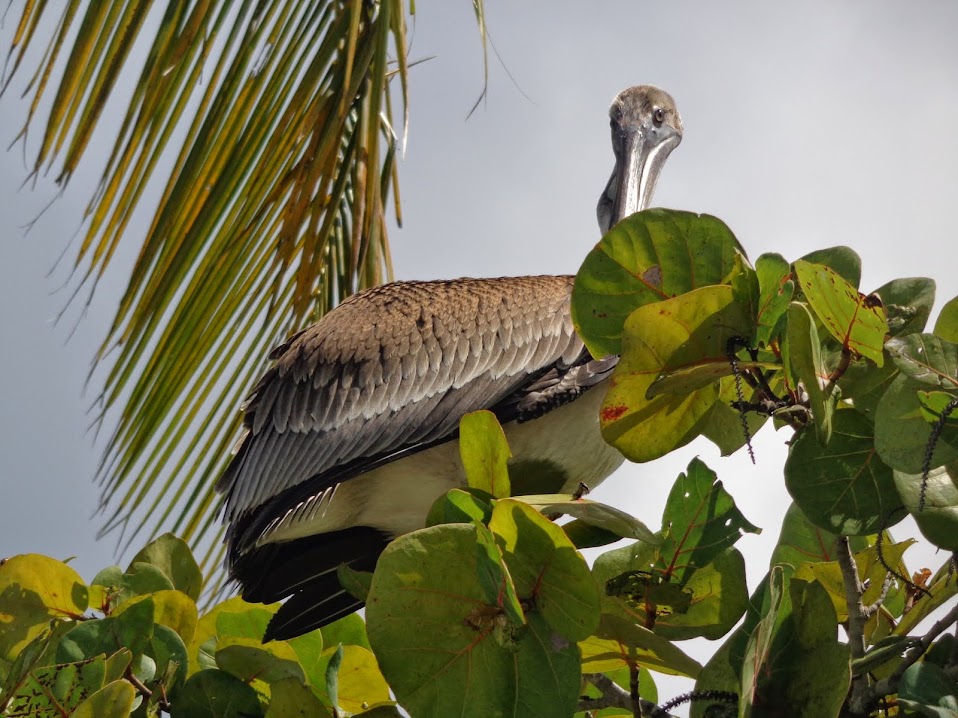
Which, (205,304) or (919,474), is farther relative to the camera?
(205,304)

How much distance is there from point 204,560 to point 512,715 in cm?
352

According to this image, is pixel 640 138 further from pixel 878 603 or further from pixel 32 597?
pixel 878 603

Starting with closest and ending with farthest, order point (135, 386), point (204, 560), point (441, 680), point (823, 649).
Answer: point (823, 649), point (441, 680), point (135, 386), point (204, 560)

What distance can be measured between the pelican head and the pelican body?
105 cm

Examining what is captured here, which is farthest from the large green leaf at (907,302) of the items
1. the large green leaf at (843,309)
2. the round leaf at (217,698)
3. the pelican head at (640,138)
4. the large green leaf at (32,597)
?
the pelican head at (640,138)

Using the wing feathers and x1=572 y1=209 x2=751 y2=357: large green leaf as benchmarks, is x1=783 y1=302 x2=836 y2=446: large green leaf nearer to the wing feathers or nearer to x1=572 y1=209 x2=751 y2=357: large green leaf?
x1=572 y1=209 x2=751 y2=357: large green leaf

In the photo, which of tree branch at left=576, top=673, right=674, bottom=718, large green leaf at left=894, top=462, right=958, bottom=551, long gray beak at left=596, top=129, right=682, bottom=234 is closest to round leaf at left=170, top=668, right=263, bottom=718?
tree branch at left=576, top=673, right=674, bottom=718

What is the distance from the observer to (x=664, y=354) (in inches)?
62.7

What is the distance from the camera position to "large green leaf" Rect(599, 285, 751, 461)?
1571mm

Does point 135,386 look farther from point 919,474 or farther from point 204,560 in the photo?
point 919,474

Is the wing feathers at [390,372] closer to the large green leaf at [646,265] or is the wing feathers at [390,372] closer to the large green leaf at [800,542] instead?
the large green leaf at [800,542]

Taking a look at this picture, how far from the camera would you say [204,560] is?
4.82m

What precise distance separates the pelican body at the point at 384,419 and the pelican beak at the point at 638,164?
2.86ft

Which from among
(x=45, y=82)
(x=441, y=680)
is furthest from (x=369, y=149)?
(x=441, y=680)
